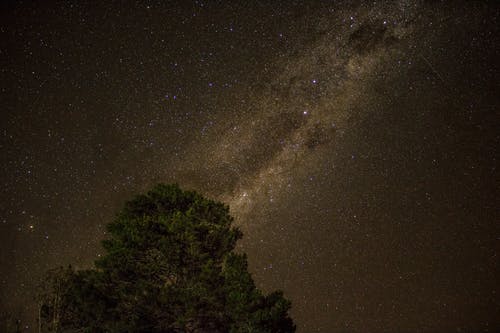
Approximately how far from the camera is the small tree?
12.5 meters

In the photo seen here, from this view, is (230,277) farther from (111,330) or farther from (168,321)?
(111,330)

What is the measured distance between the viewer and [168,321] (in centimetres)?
1308

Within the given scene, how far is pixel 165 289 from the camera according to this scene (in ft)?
40.9

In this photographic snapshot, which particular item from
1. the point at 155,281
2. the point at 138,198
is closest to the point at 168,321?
the point at 155,281

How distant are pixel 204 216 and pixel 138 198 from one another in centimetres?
293

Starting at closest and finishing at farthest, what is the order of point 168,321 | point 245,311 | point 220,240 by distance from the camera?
point 245,311 < point 168,321 < point 220,240

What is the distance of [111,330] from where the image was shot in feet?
41.5

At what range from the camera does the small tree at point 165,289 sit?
1247 cm

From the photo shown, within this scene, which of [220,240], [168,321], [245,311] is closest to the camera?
[245,311]

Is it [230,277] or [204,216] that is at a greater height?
[204,216]

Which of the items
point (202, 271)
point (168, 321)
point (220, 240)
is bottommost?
point (168, 321)

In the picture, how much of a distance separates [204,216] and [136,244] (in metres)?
2.82

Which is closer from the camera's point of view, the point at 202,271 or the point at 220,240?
the point at 202,271

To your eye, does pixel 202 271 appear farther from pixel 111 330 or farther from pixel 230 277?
pixel 111 330
